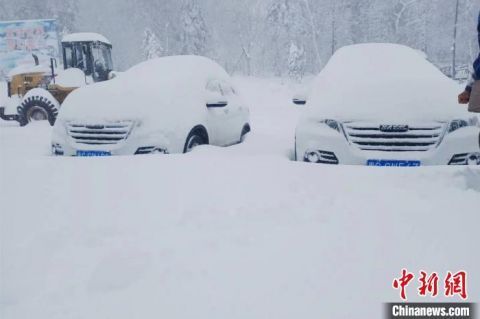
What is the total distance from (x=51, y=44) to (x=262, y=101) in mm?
16819

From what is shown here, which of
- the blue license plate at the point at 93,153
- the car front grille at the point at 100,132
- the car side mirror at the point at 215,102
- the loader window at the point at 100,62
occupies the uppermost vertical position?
the loader window at the point at 100,62

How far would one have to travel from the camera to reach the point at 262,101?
23.6 metres

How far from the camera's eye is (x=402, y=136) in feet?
12.9

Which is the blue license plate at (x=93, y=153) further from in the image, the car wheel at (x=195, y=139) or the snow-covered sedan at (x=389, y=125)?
the snow-covered sedan at (x=389, y=125)

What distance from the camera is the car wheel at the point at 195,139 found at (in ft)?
16.3

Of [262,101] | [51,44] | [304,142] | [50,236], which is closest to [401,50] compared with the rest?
[304,142]

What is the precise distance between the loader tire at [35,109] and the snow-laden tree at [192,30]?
31625mm

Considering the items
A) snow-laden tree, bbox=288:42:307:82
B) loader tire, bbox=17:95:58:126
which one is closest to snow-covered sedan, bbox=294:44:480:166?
loader tire, bbox=17:95:58:126

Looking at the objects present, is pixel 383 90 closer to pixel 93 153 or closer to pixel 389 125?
pixel 389 125

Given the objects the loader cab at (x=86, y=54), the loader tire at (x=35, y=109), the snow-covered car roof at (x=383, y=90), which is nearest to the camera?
the snow-covered car roof at (x=383, y=90)

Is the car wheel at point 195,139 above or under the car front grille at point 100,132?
under

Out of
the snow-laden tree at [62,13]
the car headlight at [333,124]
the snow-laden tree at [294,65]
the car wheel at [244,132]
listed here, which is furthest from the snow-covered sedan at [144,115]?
the snow-laden tree at [62,13]

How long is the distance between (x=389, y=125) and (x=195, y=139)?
2450mm

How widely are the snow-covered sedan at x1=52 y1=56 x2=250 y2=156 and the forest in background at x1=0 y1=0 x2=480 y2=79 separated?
105ft
